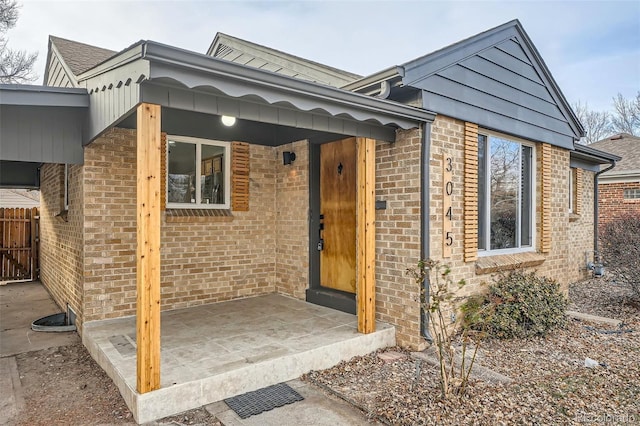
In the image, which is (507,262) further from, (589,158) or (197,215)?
(589,158)

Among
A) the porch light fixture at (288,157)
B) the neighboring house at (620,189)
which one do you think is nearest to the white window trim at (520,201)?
the porch light fixture at (288,157)

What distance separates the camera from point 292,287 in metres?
6.41

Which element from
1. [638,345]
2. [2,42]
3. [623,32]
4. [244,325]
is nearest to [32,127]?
[244,325]

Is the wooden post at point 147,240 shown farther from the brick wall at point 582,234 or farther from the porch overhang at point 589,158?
the brick wall at point 582,234

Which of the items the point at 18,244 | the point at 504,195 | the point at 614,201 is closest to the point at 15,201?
the point at 18,244

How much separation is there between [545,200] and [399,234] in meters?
3.20

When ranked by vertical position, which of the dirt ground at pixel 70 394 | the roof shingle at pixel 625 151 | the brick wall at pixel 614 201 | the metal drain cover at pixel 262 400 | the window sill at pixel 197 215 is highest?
the roof shingle at pixel 625 151

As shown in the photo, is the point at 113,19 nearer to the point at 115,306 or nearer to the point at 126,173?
the point at 126,173

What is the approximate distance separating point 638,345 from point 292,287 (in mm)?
4640

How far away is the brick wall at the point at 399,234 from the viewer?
453cm

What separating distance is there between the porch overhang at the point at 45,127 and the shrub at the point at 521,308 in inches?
207

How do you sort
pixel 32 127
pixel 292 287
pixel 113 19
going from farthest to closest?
1. pixel 113 19
2. pixel 292 287
3. pixel 32 127

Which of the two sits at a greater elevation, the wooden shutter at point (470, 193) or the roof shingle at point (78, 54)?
the roof shingle at point (78, 54)

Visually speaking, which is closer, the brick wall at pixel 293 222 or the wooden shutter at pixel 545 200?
the brick wall at pixel 293 222
